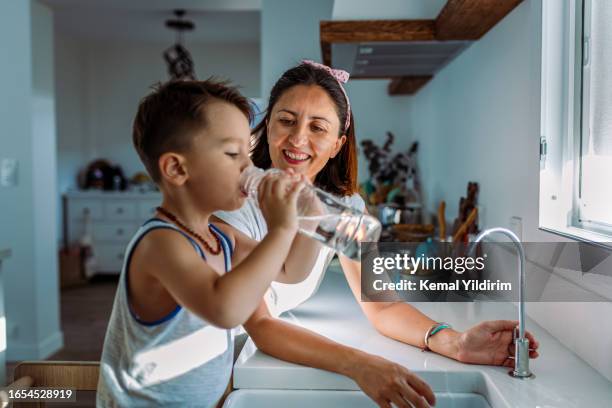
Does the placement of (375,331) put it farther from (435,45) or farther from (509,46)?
(435,45)

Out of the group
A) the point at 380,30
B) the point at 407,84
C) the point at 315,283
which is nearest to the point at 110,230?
the point at 407,84

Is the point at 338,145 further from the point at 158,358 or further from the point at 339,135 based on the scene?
the point at 158,358

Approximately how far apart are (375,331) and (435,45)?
1067 mm

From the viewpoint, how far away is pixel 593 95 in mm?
1099

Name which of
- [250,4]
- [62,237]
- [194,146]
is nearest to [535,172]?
[194,146]

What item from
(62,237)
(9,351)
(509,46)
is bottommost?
(9,351)

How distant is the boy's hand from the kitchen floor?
2.08 metres

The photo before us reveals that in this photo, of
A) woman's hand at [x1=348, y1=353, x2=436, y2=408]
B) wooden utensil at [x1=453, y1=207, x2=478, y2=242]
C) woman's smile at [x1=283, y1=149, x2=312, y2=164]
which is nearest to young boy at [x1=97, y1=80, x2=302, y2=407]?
woman's hand at [x1=348, y1=353, x2=436, y2=408]

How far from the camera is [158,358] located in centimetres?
58

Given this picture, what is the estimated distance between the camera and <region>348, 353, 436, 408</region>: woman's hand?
2.58 feet

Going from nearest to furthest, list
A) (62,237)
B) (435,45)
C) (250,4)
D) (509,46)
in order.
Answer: (509,46)
(435,45)
(250,4)
(62,237)

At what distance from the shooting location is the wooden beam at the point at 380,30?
Result: 1651mm

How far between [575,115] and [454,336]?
1.76 ft

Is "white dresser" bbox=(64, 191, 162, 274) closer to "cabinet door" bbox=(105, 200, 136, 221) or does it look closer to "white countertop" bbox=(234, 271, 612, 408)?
"cabinet door" bbox=(105, 200, 136, 221)
